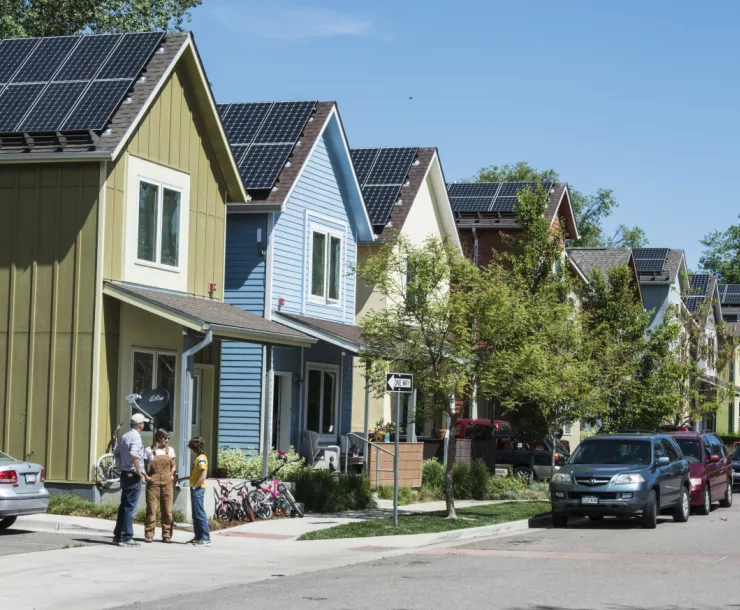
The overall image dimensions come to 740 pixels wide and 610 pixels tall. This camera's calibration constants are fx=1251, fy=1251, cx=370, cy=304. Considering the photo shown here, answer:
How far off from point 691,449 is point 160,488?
48.3ft

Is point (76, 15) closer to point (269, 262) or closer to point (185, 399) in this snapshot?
point (269, 262)

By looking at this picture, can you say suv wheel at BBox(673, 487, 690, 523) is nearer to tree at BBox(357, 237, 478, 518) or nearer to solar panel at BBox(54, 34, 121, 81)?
tree at BBox(357, 237, 478, 518)

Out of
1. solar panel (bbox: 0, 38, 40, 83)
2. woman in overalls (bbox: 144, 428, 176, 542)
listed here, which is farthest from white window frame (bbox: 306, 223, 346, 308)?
woman in overalls (bbox: 144, 428, 176, 542)

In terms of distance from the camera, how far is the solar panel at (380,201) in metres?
33.3

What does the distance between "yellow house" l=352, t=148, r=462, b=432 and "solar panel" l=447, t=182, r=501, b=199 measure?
6738 millimetres

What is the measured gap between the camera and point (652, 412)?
36.0 m

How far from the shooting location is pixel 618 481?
2222cm

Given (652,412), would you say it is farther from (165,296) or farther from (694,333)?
(165,296)

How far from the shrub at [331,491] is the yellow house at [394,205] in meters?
7.18

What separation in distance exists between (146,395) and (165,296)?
2213mm

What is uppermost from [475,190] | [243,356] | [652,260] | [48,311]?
[475,190]

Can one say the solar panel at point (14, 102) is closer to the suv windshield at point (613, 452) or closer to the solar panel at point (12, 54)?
the solar panel at point (12, 54)

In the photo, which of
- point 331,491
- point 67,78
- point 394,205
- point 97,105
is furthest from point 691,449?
point 67,78

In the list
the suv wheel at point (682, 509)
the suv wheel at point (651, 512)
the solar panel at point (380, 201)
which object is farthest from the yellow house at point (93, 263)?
the solar panel at point (380, 201)
